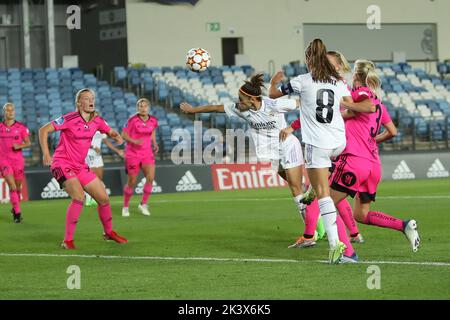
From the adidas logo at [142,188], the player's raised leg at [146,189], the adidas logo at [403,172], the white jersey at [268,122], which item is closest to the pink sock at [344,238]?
the white jersey at [268,122]

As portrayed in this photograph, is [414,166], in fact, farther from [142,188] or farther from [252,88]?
[252,88]

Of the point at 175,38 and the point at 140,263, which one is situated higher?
the point at 175,38

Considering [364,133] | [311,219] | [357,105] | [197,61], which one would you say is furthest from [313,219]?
[197,61]

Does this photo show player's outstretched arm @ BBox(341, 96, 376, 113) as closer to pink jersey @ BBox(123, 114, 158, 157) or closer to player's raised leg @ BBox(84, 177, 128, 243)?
player's raised leg @ BBox(84, 177, 128, 243)

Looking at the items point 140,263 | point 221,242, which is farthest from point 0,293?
point 221,242

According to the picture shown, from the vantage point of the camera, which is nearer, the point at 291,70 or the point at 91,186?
the point at 91,186

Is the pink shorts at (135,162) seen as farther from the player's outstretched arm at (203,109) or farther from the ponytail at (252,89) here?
the player's outstretched arm at (203,109)

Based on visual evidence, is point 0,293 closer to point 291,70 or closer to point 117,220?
point 117,220

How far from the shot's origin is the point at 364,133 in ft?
40.9

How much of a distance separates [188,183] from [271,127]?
1531 cm

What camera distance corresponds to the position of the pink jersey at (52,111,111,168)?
1462 centimetres
